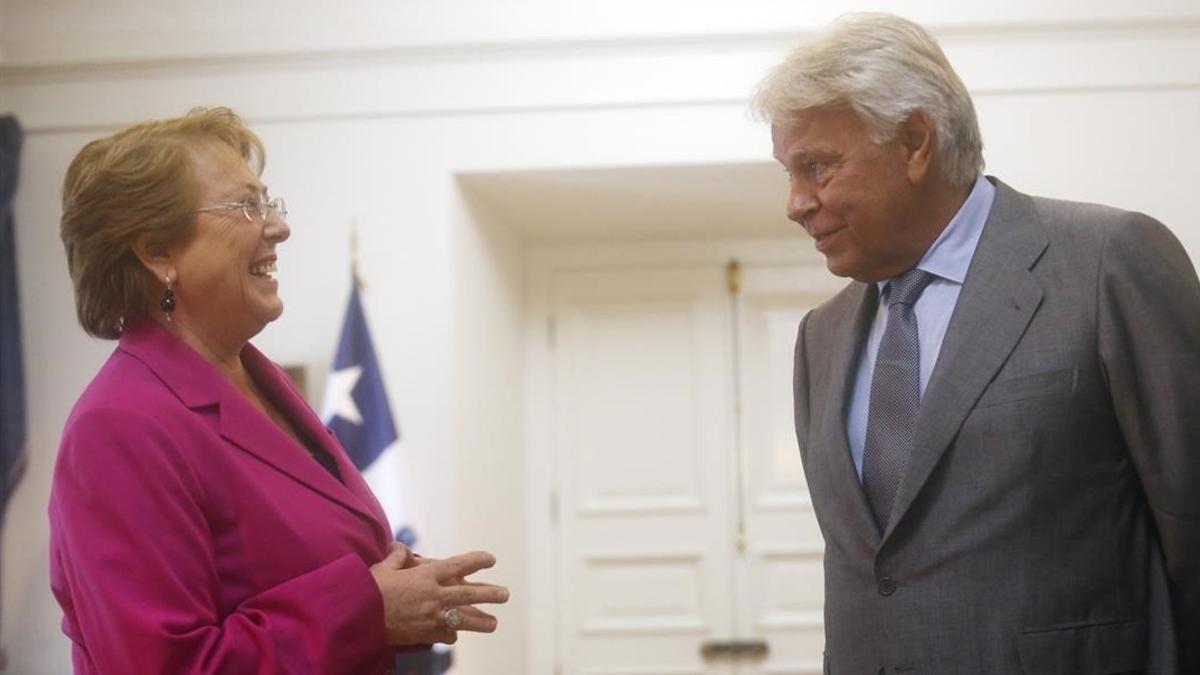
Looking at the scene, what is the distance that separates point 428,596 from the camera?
5.18 ft

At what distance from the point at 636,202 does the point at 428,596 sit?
2773 millimetres

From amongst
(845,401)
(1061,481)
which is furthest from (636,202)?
(1061,481)

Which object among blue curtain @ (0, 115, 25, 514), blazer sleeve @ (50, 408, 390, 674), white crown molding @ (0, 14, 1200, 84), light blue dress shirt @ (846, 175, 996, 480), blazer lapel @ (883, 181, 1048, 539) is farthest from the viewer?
blue curtain @ (0, 115, 25, 514)

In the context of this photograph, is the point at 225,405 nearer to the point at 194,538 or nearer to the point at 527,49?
the point at 194,538

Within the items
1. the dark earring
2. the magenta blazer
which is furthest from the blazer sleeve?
the dark earring

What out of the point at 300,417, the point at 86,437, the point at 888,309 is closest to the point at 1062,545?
the point at 888,309

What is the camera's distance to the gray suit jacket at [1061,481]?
1.49 meters

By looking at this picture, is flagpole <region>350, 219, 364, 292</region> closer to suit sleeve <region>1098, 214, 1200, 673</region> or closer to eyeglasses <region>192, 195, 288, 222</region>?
eyeglasses <region>192, 195, 288, 222</region>

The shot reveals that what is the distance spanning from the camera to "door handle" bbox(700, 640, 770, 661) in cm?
464

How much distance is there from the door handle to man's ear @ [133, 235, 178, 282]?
3.38m

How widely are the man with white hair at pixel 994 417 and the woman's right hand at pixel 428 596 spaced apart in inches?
17.7

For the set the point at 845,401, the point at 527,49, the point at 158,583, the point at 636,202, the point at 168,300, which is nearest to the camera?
the point at 158,583

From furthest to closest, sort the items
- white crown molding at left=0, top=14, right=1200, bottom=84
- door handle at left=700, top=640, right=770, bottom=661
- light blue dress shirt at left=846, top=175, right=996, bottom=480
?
door handle at left=700, top=640, right=770, bottom=661 → white crown molding at left=0, top=14, right=1200, bottom=84 → light blue dress shirt at left=846, top=175, right=996, bottom=480

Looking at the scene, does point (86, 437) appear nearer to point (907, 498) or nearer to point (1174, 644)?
point (907, 498)
